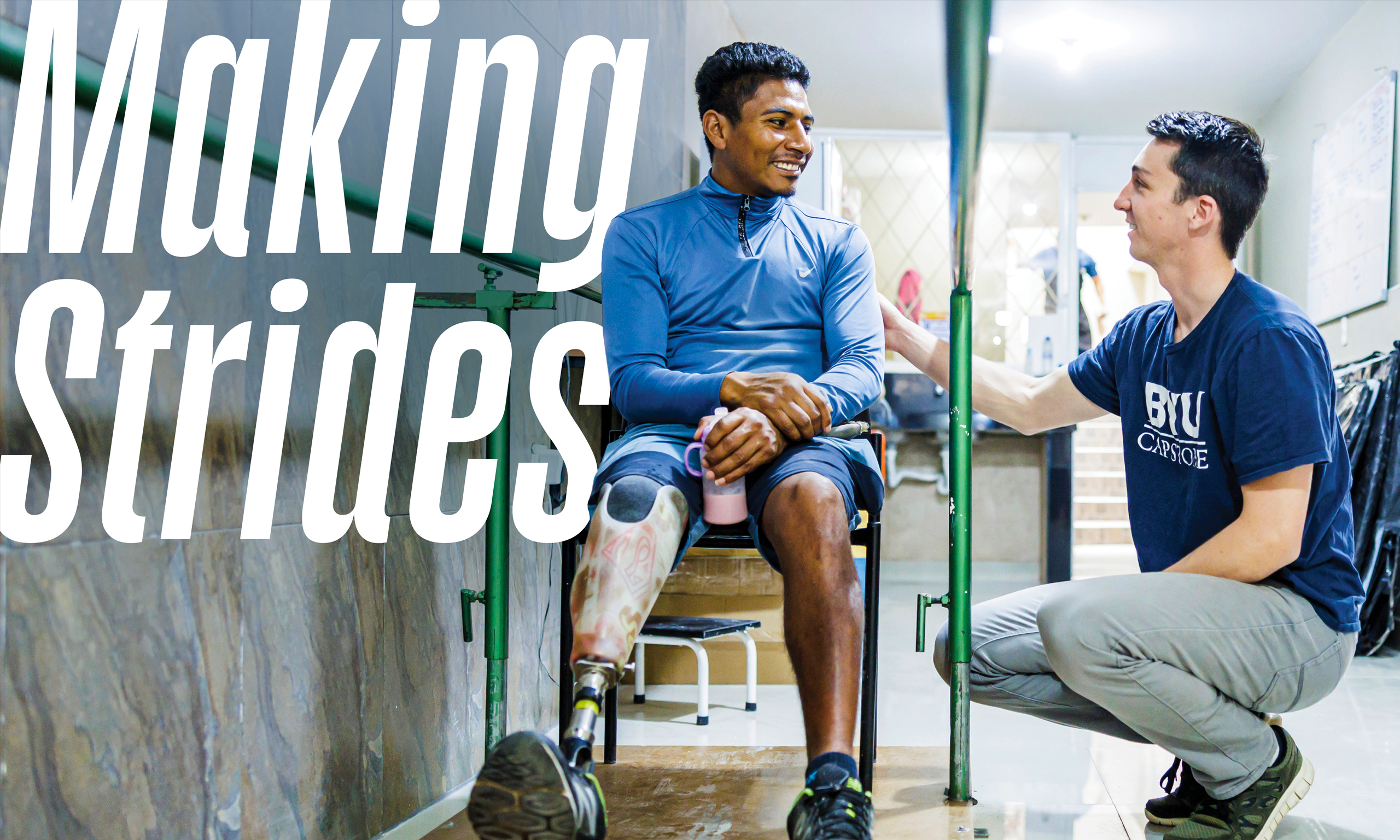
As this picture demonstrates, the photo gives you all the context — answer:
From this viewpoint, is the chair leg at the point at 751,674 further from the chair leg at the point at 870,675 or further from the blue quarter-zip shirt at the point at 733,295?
the blue quarter-zip shirt at the point at 733,295

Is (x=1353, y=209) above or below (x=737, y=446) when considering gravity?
above

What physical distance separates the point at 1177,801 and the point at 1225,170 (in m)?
0.89

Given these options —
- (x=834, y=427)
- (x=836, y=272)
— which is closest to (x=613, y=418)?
(x=836, y=272)

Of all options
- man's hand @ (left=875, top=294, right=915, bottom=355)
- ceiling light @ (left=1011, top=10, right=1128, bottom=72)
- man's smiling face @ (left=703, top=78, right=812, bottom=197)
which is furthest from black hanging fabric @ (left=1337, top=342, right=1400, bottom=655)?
man's smiling face @ (left=703, top=78, right=812, bottom=197)

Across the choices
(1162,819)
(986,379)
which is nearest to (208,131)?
(986,379)

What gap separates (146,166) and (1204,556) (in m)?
1.33

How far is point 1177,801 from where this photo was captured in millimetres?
1492

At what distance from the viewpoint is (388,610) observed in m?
1.53

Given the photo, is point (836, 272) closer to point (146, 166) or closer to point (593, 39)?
point (146, 166)

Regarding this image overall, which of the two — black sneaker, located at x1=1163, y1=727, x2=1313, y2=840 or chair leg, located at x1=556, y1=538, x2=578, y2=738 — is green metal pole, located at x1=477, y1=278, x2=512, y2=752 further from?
black sneaker, located at x1=1163, y1=727, x2=1313, y2=840

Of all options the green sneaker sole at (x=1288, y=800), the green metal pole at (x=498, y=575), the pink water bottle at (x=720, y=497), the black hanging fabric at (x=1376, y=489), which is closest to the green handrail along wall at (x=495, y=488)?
the green metal pole at (x=498, y=575)

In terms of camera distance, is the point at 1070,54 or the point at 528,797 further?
the point at 1070,54

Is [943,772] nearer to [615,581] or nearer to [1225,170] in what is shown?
[615,581]

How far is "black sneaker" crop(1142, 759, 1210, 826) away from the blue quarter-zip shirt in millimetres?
694
